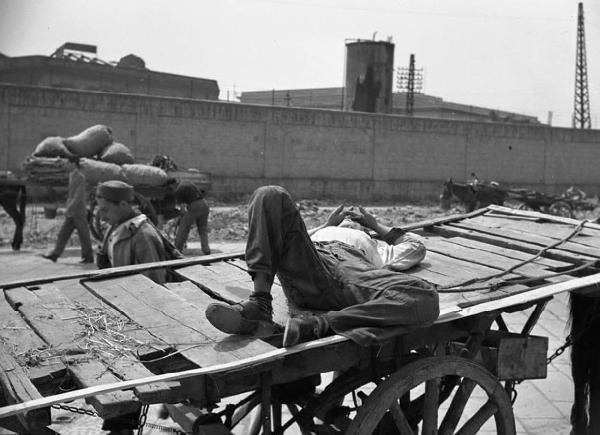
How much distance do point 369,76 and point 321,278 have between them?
35477mm

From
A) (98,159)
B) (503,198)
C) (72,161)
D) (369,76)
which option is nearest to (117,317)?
(72,161)

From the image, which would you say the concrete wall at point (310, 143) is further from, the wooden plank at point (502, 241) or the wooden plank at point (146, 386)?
the wooden plank at point (146, 386)

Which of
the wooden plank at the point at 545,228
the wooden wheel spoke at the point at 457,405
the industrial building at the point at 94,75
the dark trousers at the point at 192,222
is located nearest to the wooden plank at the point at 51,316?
the wooden wheel spoke at the point at 457,405

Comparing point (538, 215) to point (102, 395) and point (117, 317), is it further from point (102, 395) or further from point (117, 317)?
point (102, 395)

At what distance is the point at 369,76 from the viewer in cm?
3762

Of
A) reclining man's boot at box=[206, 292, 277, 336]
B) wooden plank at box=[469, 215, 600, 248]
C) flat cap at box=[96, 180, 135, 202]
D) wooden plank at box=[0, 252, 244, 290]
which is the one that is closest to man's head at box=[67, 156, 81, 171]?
flat cap at box=[96, 180, 135, 202]

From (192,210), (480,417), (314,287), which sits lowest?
(480,417)

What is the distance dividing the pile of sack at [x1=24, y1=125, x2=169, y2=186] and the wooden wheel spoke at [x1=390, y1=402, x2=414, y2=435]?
1055cm

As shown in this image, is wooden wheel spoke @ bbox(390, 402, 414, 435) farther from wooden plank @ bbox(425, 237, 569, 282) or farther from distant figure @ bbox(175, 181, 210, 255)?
distant figure @ bbox(175, 181, 210, 255)

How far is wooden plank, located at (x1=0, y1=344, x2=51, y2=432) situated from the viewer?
225 centimetres

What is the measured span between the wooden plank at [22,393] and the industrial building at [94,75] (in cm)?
2969

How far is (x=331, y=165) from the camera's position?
26.6 metres

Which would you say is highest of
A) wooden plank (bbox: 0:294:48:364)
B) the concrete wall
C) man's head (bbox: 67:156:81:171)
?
the concrete wall

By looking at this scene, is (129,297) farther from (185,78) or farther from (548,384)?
(185,78)
